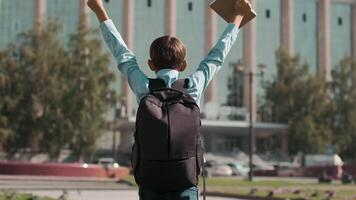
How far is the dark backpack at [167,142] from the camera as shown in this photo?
335 centimetres

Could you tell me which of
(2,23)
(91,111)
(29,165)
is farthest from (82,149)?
(2,23)

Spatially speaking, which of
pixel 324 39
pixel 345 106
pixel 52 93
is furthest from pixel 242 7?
pixel 324 39

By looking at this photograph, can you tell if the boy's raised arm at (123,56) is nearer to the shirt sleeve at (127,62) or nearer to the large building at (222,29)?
the shirt sleeve at (127,62)

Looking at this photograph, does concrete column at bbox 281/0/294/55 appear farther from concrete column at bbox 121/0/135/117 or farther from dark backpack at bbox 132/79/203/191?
dark backpack at bbox 132/79/203/191

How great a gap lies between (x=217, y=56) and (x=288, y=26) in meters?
78.6

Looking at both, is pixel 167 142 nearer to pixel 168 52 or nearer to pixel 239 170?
pixel 168 52

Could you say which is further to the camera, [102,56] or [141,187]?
[102,56]

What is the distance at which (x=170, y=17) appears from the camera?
7600cm

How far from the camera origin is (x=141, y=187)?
11.4ft

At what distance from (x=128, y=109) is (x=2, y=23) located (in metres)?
15.9

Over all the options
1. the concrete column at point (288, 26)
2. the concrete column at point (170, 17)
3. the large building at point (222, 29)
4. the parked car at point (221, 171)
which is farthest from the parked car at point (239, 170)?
the concrete column at point (288, 26)

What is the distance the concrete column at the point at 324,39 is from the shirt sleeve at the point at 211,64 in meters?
79.5

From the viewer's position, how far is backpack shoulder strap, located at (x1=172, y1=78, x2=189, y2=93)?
3.57 meters

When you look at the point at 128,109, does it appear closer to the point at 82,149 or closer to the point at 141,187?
the point at 82,149
